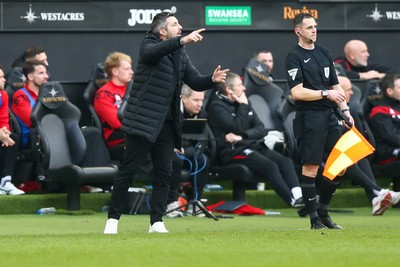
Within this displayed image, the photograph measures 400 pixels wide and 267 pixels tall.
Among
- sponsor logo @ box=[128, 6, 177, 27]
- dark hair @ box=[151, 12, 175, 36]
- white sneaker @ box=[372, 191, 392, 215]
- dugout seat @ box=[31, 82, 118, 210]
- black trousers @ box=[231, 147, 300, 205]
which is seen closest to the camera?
dark hair @ box=[151, 12, 175, 36]

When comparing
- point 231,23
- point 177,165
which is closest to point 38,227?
point 177,165

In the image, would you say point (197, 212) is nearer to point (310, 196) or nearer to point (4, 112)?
point (4, 112)

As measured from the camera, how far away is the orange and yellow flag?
1239 centimetres

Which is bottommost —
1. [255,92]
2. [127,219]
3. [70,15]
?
[127,219]

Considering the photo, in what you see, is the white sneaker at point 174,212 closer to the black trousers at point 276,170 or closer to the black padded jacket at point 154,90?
the black trousers at point 276,170

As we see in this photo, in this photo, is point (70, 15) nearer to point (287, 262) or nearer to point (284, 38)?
point (284, 38)

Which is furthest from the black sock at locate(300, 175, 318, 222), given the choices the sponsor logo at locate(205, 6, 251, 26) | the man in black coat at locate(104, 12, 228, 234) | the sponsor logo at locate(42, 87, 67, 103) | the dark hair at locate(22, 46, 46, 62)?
the sponsor logo at locate(205, 6, 251, 26)

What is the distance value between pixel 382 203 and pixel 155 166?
4436 millimetres

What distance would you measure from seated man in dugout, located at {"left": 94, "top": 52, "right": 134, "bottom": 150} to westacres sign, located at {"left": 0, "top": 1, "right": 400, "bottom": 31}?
1575mm

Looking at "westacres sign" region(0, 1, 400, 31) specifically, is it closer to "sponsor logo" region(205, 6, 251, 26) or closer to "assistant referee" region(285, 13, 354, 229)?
"sponsor logo" region(205, 6, 251, 26)

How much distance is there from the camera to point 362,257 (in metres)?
9.09

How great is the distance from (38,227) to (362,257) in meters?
5.15

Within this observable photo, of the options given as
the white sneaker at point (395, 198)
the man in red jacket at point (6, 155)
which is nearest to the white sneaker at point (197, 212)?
the man in red jacket at point (6, 155)

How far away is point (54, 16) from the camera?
1727 cm
